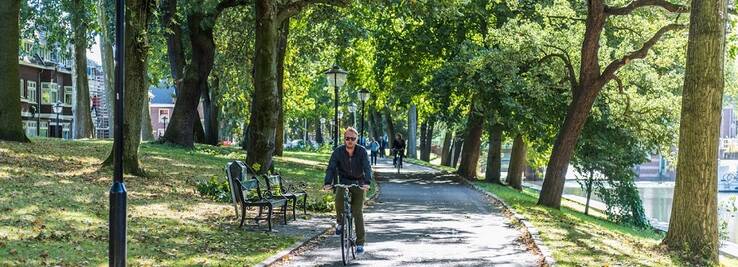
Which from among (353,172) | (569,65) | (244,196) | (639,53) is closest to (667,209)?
(569,65)

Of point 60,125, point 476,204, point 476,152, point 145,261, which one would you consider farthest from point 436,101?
point 60,125

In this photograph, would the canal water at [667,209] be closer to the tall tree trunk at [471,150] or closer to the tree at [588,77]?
the tree at [588,77]

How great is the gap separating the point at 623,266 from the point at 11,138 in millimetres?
15415

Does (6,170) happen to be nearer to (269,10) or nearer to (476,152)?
(269,10)

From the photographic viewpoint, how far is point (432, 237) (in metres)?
15.0

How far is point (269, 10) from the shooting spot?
2084 cm

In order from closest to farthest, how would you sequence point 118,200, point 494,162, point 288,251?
point 118,200 → point 288,251 → point 494,162

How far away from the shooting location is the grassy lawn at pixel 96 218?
A: 10.2 metres

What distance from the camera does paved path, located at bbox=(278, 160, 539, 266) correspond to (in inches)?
473

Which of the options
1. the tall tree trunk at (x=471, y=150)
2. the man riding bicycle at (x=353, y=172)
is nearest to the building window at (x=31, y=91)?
the tall tree trunk at (x=471, y=150)

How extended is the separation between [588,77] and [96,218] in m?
14.0

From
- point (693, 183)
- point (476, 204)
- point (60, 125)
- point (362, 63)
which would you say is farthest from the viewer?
point (60, 125)

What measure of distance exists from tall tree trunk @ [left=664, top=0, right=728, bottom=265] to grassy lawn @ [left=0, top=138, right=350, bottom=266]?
253 inches

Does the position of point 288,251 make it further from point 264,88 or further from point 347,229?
point 264,88
